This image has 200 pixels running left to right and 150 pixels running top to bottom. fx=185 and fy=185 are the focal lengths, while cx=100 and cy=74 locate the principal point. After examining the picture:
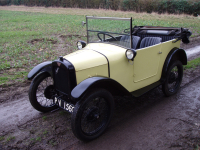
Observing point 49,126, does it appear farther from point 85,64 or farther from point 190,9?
point 190,9

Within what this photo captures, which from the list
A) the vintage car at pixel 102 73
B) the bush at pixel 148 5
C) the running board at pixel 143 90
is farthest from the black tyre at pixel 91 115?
the bush at pixel 148 5

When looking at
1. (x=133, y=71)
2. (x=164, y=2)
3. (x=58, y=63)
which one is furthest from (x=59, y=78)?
(x=164, y=2)

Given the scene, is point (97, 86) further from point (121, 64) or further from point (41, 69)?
point (41, 69)

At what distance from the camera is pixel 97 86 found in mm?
2871

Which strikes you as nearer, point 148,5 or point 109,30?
point 109,30

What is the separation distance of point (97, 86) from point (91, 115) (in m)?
0.45

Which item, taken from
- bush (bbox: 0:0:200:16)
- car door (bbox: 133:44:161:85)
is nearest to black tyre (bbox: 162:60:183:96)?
car door (bbox: 133:44:161:85)

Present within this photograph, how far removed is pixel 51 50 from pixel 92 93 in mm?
5494

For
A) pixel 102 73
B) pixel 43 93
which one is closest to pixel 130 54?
pixel 102 73

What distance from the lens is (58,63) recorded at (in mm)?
2918

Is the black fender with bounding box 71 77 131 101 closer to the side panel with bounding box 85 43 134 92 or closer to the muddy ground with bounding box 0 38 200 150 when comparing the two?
the side panel with bounding box 85 43 134 92

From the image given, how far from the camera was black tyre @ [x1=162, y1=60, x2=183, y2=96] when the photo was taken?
398cm

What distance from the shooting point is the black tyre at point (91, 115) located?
2500 millimetres

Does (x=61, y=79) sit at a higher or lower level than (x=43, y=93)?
higher
